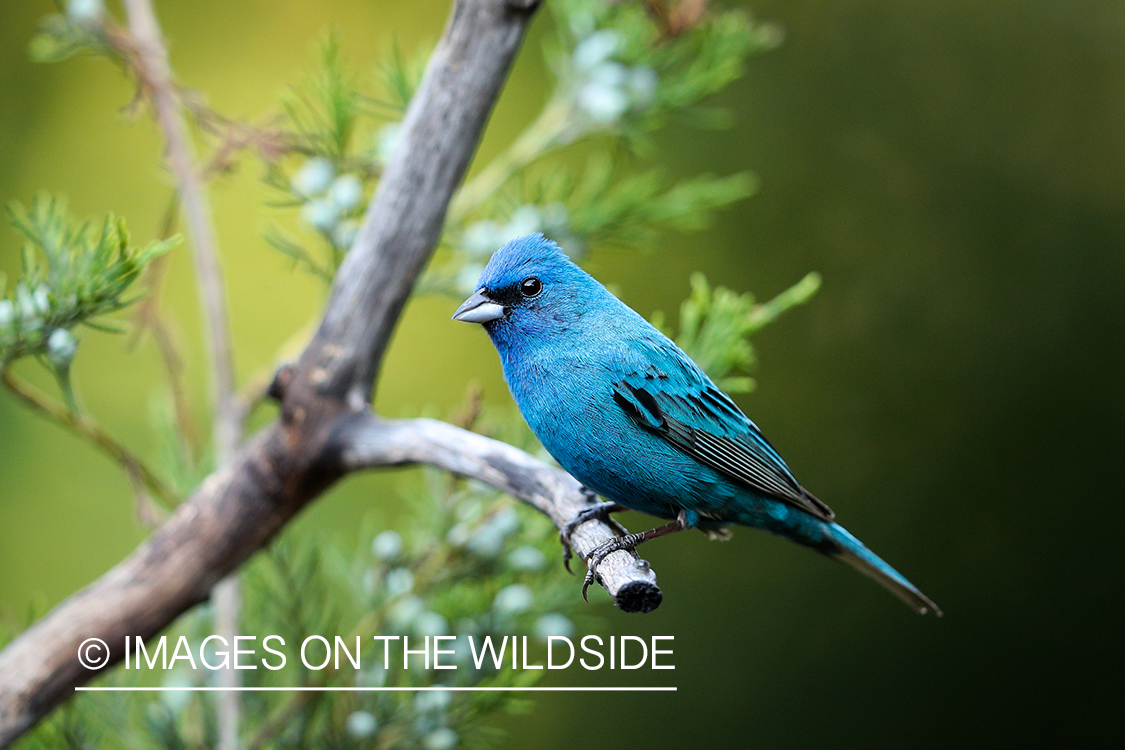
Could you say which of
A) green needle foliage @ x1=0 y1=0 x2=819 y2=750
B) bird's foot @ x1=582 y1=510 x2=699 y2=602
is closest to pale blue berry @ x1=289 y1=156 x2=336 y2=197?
green needle foliage @ x1=0 y1=0 x2=819 y2=750

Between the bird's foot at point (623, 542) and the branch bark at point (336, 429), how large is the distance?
0.51 ft

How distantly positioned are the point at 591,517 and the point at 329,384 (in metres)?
0.51

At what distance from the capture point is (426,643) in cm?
171

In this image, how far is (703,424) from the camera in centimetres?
142

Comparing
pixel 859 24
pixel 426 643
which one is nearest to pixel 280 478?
pixel 426 643

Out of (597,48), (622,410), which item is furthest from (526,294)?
(597,48)

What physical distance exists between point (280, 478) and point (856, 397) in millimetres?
2441

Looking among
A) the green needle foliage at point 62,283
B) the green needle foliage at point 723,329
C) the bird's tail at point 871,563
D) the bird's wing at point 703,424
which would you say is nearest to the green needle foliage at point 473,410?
the green needle foliage at point 723,329

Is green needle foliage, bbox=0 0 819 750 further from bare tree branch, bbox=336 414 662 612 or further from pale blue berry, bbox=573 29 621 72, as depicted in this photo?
bare tree branch, bbox=336 414 662 612

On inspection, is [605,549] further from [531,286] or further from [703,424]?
[531,286]

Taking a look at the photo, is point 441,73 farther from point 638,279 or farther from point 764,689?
point 764,689

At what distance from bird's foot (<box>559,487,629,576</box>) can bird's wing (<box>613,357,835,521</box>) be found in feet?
0.49

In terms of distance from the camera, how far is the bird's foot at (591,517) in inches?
54.0

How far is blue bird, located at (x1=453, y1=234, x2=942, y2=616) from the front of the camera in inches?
53.9
